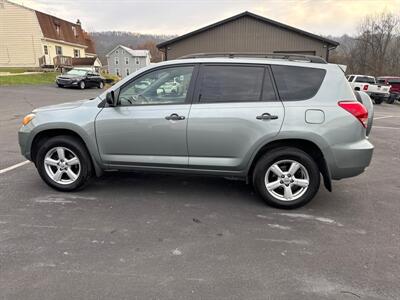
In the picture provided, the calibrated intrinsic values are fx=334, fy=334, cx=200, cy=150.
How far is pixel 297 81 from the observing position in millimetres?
4102

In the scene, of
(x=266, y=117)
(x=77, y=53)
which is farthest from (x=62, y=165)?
(x=77, y=53)

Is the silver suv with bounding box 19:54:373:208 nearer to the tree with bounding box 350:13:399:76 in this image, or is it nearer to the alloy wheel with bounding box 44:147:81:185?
the alloy wheel with bounding box 44:147:81:185

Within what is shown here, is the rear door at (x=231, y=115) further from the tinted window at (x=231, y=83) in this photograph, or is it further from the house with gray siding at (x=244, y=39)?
the house with gray siding at (x=244, y=39)

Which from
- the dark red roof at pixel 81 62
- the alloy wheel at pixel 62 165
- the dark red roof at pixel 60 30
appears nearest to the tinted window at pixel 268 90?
the alloy wheel at pixel 62 165

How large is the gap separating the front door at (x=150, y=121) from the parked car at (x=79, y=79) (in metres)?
24.0

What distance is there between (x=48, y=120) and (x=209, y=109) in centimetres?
218

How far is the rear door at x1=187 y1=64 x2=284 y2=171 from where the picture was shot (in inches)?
159

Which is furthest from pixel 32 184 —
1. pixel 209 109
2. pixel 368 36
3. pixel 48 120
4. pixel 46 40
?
pixel 368 36

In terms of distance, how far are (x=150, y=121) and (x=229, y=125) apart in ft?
3.30

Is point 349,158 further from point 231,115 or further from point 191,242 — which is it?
point 191,242

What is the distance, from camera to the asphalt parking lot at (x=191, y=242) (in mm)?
2725

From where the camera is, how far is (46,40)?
38781 mm

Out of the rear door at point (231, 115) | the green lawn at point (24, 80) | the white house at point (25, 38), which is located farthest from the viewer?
the white house at point (25, 38)

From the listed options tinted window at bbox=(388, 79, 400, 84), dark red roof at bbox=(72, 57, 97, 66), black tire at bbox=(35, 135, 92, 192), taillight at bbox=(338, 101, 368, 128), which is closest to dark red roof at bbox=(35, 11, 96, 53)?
dark red roof at bbox=(72, 57, 97, 66)
